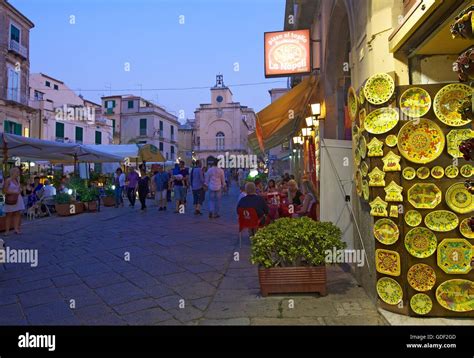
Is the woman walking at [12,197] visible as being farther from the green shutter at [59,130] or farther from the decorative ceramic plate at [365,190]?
the green shutter at [59,130]

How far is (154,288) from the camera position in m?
4.14

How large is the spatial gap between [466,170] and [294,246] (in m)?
1.65

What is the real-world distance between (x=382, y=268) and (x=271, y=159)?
25014 mm

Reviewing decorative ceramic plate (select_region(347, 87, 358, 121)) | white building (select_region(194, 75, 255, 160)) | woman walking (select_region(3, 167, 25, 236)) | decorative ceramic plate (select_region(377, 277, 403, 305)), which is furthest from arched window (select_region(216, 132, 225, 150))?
decorative ceramic plate (select_region(377, 277, 403, 305))

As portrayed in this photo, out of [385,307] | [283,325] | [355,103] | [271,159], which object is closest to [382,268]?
[385,307]

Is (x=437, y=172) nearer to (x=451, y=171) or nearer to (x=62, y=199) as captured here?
(x=451, y=171)

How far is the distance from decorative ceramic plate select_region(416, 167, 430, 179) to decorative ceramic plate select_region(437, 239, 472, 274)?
0.57 m

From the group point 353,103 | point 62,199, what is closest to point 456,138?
point 353,103

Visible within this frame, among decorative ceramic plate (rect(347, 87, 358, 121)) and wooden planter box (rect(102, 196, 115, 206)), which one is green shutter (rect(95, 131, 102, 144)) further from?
decorative ceramic plate (rect(347, 87, 358, 121))

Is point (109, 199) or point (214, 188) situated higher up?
point (214, 188)

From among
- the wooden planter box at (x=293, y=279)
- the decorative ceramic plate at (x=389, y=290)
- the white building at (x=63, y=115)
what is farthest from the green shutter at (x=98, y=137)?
the decorative ceramic plate at (x=389, y=290)

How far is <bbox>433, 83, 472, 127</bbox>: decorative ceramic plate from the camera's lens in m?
3.14

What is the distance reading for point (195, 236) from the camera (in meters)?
7.21

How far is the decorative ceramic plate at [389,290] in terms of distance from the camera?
3.27 metres
